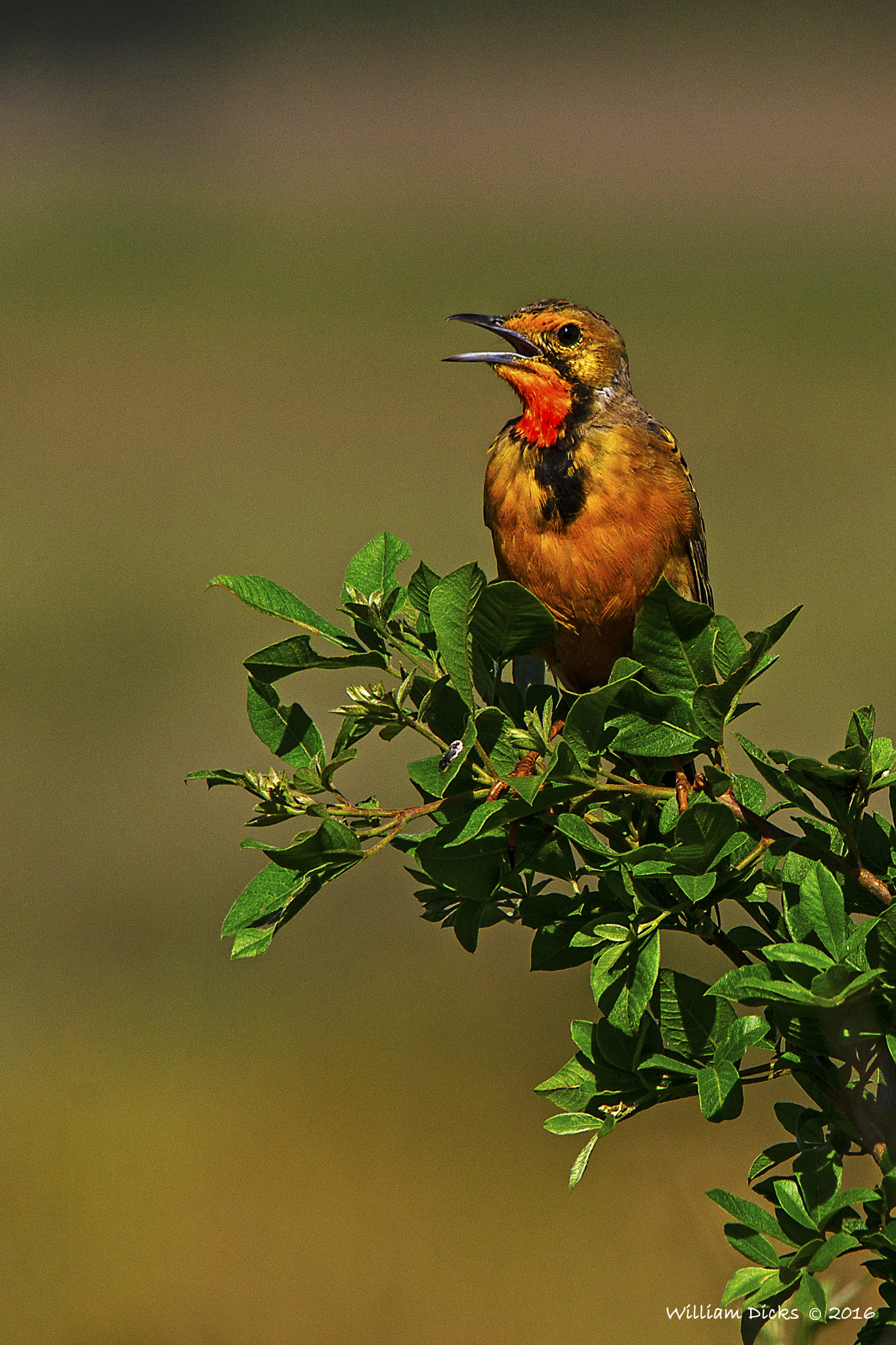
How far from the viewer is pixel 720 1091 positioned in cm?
131

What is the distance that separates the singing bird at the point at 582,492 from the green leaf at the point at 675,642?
1.04 m

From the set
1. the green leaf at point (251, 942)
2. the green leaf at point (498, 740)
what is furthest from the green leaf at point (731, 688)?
the green leaf at point (251, 942)

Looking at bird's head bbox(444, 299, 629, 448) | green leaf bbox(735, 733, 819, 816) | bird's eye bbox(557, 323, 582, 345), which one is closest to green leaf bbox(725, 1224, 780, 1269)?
green leaf bbox(735, 733, 819, 816)

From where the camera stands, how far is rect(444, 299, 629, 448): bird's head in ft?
9.08

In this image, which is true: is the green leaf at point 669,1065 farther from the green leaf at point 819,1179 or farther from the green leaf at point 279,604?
the green leaf at point 279,604

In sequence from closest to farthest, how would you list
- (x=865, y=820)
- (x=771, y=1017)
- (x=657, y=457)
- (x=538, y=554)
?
(x=771, y=1017)
(x=865, y=820)
(x=538, y=554)
(x=657, y=457)

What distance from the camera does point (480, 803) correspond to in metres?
1.54

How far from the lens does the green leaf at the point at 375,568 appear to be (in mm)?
1673

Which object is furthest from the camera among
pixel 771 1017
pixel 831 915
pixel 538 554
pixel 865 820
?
pixel 538 554

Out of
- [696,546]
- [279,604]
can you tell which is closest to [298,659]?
[279,604]

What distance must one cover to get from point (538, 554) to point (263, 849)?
1263 millimetres

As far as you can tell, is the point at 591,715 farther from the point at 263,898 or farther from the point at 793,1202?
the point at 793,1202

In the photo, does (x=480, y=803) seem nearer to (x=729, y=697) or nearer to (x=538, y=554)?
(x=729, y=697)

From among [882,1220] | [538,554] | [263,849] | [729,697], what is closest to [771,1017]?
[882,1220]
